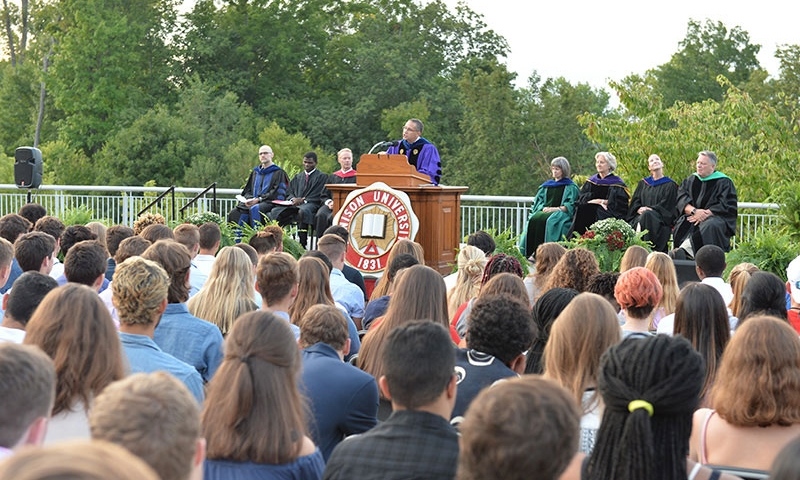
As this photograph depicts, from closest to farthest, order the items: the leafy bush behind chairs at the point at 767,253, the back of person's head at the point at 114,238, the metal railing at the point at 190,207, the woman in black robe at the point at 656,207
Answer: the back of person's head at the point at 114,238 < the leafy bush behind chairs at the point at 767,253 < the woman in black robe at the point at 656,207 < the metal railing at the point at 190,207

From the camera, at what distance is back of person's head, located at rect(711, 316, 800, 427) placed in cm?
346

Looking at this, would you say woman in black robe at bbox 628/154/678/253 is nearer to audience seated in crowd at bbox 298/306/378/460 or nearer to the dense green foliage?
audience seated in crowd at bbox 298/306/378/460

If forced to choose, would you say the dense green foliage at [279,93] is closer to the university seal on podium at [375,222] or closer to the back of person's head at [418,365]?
the university seal on podium at [375,222]

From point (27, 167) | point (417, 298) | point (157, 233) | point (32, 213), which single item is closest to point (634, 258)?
point (417, 298)

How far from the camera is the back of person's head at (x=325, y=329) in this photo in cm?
425

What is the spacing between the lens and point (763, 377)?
3.46 meters

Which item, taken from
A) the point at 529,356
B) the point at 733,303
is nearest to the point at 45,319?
the point at 529,356

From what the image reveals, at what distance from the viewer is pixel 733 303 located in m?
6.34

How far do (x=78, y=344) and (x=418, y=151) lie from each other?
31.4 feet

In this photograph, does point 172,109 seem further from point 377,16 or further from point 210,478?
point 210,478

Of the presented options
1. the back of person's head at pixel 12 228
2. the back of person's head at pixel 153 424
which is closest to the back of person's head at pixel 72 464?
the back of person's head at pixel 153 424

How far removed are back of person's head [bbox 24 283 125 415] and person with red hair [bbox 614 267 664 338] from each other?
241 cm

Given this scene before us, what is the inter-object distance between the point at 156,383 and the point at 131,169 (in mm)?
33741

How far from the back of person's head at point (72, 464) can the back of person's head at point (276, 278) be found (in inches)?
154
